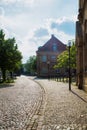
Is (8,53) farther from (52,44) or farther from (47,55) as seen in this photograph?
(52,44)

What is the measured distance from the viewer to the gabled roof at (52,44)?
111m

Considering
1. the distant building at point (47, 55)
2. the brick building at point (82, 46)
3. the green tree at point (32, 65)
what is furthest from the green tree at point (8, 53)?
the green tree at point (32, 65)

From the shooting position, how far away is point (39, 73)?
357 ft

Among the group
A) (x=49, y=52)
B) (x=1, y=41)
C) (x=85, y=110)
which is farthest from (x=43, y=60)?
(x=85, y=110)

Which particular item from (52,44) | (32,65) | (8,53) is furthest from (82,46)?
(32,65)

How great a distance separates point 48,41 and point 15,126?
102 meters

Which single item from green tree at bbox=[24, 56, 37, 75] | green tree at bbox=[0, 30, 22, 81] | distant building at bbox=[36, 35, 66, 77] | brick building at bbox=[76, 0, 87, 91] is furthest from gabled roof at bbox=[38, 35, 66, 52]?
brick building at bbox=[76, 0, 87, 91]

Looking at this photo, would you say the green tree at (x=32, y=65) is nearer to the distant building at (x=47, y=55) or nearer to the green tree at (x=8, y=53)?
the distant building at (x=47, y=55)

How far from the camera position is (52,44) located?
113062 mm

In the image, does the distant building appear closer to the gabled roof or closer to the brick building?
the gabled roof

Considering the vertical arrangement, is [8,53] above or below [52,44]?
below

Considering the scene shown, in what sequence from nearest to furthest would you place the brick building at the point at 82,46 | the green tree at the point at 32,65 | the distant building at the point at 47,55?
the brick building at the point at 82,46 < the distant building at the point at 47,55 < the green tree at the point at 32,65

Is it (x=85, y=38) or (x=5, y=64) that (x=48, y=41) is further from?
(x=85, y=38)

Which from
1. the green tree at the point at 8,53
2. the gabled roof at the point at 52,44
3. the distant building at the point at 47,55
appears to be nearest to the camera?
the green tree at the point at 8,53
